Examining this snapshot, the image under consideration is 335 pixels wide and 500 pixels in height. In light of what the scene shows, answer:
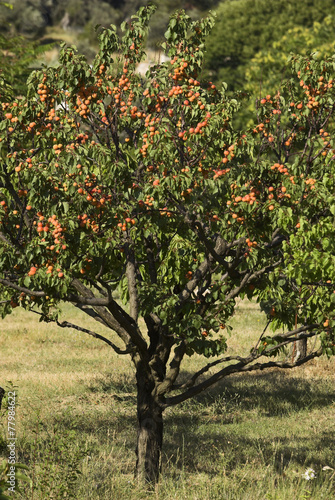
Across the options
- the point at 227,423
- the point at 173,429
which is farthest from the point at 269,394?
the point at 173,429

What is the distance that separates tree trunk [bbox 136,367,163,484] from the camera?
8.70 meters

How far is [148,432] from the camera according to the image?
8734 mm

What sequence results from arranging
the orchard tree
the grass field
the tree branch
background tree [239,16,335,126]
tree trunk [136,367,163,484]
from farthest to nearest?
1. background tree [239,16,335,126]
2. tree trunk [136,367,163,484]
3. the tree branch
4. the grass field
5. the orchard tree

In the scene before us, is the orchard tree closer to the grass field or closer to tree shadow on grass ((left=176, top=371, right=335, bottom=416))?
the grass field

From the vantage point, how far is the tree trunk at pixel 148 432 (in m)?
8.70

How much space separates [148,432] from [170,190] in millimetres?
3888

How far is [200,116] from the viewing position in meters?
6.86

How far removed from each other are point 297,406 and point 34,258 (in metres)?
8.86

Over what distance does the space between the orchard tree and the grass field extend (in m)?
1.10

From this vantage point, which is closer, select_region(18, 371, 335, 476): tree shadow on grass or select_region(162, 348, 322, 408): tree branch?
select_region(162, 348, 322, 408): tree branch

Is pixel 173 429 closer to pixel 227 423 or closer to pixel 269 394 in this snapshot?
pixel 227 423

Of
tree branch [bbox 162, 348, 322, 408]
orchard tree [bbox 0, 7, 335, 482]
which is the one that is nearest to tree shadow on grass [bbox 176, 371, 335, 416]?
tree branch [bbox 162, 348, 322, 408]

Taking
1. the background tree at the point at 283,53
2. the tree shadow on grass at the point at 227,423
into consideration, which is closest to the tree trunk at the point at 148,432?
the tree shadow on grass at the point at 227,423

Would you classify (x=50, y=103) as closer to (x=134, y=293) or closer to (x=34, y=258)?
(x=34, y=258)
